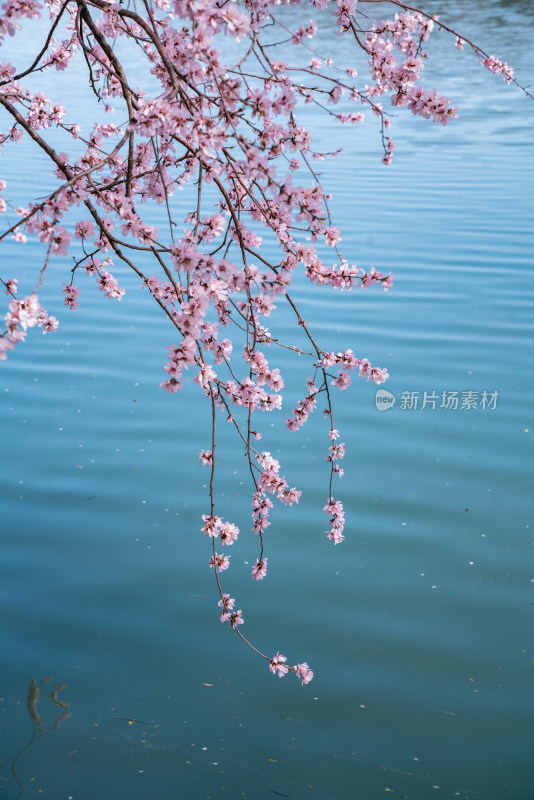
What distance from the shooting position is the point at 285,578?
4039mm

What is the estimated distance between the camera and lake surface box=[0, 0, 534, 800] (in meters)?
3.06

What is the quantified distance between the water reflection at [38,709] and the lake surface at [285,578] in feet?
0.05

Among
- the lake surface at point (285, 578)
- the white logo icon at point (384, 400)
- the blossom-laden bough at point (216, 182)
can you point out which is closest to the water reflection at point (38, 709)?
the lake surface at point (285, 578)

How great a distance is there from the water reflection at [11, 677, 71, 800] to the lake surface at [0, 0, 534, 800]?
1 centimetres

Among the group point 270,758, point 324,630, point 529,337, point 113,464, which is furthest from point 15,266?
point 270,758

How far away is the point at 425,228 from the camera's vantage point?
30.9 ft

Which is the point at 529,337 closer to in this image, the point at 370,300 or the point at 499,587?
the point at 370,300

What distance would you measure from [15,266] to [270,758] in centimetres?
660

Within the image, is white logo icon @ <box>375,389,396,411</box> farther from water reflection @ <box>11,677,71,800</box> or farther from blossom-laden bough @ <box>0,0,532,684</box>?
water reflection @ <box>11,677,71,800</box>

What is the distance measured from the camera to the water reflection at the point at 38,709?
123 inches

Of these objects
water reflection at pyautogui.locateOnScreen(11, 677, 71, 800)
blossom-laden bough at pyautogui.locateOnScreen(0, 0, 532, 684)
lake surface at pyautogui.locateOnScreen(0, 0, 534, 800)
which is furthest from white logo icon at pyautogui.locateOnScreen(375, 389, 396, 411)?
water reflection at pyautogui.locateOnScreen(11, 677, 71, 800)

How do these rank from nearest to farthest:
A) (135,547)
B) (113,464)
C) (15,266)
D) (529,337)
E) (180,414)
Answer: (135,547)
(113,464)
(180,414)
(529,337)
(15,266)

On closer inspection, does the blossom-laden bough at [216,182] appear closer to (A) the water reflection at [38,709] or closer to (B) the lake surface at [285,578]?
(B) the lake surface at [285,578]

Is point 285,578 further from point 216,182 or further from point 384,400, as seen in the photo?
point 216,182
